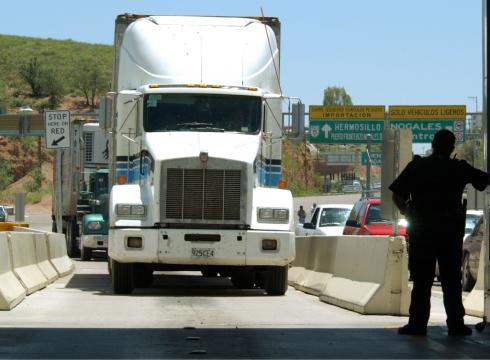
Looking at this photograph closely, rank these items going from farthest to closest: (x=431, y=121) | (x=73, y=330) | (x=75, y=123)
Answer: (x=431, y=121)
(x=75, y=123)
(x=73, y=330)

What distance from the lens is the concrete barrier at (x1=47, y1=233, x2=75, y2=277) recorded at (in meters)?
22.7

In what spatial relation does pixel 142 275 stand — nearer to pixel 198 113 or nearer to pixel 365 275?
pixel 198 113

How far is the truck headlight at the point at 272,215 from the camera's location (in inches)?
675

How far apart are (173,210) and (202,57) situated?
2.81m

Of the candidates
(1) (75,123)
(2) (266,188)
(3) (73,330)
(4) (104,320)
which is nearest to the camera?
(3) (73,330)

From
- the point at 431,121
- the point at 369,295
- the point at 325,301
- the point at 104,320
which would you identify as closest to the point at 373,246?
the point at 369,295

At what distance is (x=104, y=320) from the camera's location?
12789mm

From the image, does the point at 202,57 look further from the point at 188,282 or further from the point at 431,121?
the point at 431,121

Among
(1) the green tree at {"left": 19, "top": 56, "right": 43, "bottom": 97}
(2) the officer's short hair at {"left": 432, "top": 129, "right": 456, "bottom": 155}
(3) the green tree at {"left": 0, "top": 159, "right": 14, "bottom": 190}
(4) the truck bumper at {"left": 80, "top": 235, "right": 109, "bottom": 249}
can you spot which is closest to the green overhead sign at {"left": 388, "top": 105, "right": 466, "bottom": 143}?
(4) the truck bumper at {"left": 80, "top": 235, "right": 109, "bottom": 249}

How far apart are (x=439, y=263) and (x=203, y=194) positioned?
21.7 ft

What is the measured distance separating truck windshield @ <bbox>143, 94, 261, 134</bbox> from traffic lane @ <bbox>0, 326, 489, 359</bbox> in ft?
21.4

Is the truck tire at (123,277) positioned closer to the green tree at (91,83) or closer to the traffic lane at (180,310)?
the traffic lane at (180,310)

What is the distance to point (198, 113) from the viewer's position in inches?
704

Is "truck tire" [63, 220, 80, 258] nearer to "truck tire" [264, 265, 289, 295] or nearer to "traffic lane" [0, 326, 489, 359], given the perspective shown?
"truck tire" [264, 265, 289, 295]
